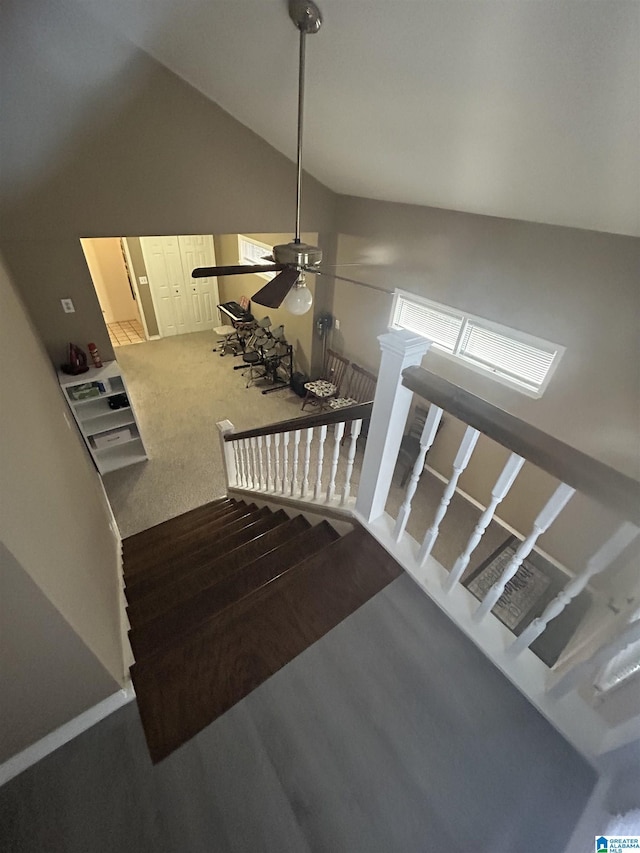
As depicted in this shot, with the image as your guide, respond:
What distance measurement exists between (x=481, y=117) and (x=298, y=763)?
2.80 metres

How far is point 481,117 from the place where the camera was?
1797 mm

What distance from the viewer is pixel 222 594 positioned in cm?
167

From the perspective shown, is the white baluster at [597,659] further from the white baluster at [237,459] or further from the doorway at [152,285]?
the doorway at [152,285]

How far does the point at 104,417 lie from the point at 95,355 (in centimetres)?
67

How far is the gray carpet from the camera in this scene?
93cm

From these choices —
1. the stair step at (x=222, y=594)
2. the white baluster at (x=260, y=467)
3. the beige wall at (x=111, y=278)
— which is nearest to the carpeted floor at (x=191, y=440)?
the white baluster at (x=260, y=467)

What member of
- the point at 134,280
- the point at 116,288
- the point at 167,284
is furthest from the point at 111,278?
the point at 167,284

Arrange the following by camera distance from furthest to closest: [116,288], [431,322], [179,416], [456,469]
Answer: [116,288] < [179,416] < [431,322] < [456,469]

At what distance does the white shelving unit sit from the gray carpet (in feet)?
9.75

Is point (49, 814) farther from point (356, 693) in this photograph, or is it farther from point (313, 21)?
point (313, 21)

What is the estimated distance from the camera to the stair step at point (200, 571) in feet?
5.67

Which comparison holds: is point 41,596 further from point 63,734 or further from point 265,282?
point 265,282

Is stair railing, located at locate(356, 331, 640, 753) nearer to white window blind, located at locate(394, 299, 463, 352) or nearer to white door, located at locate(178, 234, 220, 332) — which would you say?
white window blind, located at locate(394, 299, 463, 352)

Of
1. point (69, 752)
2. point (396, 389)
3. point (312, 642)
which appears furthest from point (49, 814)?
point (396, 389)
